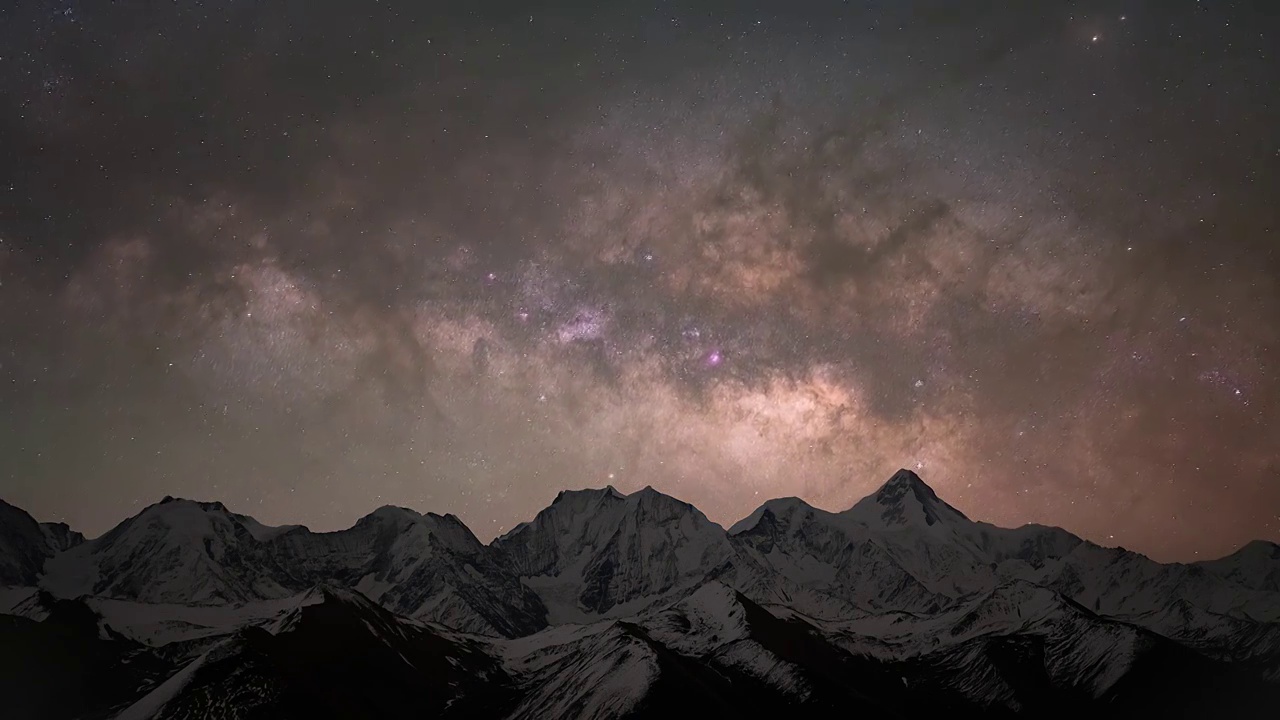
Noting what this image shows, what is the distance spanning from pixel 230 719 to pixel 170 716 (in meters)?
15.4

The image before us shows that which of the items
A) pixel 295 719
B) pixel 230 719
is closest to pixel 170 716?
pixel 230 719

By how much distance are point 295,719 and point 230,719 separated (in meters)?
13.9

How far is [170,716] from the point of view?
7854 inches

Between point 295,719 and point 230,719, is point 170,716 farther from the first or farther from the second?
point 295,719

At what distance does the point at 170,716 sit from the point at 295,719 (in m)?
28.6

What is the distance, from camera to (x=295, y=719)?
19925 centimetres

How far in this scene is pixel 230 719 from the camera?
196 m
